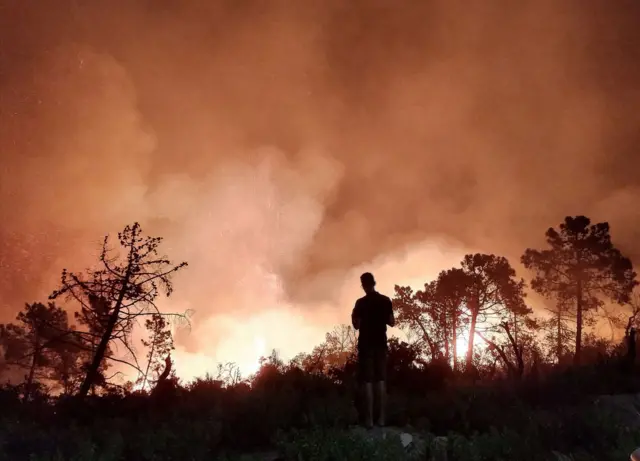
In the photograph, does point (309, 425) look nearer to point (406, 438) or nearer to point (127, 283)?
point (406, 438)

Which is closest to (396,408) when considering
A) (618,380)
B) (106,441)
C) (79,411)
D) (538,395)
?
(538,395)

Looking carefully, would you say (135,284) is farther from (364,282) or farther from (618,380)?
(618,380)

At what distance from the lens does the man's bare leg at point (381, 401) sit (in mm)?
6871

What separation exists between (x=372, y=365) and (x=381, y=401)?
55cm

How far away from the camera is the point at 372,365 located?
22.9ft

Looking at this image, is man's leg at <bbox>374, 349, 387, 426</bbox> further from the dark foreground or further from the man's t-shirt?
the dark foreground

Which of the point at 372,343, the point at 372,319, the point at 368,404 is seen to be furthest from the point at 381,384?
the point at 372,319

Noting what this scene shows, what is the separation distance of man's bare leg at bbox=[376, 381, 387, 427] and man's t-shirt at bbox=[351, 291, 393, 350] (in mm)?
587

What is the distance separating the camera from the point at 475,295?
3272 cm

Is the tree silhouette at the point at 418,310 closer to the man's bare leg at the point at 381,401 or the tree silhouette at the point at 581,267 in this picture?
the tree silhouette at the point at 581,267

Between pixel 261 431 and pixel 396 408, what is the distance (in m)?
2.43

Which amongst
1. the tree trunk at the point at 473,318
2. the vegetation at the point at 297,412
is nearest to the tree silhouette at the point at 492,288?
the tree trunk at the point at 473,318

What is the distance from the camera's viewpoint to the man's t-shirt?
7.08 metres

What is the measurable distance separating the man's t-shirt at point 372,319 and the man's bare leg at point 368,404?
0.58 m
